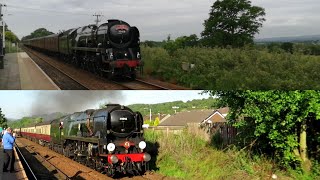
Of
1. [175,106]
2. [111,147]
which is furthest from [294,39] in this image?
[111,147]

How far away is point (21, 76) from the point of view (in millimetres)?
4227

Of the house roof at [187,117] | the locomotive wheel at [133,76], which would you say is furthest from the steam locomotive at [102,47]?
the house roof at [187,117]

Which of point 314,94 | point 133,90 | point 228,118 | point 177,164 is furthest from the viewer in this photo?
point 177,164

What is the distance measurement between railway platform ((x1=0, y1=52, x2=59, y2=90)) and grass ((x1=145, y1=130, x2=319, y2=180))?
4.81 m

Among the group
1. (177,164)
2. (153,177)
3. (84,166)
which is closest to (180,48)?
(153,177)

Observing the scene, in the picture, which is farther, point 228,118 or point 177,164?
point 177,164

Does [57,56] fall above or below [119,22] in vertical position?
below

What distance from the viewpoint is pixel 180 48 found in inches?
169

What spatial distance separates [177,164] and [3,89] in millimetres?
6577

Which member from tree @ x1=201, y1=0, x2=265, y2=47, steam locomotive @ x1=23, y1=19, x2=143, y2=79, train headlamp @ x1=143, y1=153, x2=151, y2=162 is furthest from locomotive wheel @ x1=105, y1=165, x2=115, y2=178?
tree @ x1=201, y1=0, x2=265, y2=47

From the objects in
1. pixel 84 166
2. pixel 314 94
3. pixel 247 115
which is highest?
pixel 314 94

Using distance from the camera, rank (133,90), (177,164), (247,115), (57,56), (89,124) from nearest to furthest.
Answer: (133,90)
(57,56)
(247,115)
(177,164)
(89,124)

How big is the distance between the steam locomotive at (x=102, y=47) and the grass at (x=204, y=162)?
420cm

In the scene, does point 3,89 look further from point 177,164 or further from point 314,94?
point 177,164
